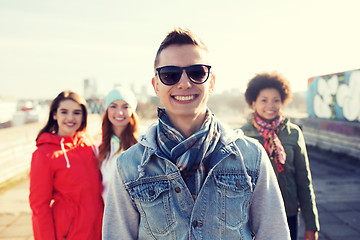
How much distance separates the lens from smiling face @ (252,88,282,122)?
2.66 metres

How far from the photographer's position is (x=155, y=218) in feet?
4.32

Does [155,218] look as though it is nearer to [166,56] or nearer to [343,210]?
[166,56]

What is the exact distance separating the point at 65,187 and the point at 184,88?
163cm

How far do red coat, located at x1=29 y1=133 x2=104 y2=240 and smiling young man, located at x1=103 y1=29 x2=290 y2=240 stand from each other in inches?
42.5

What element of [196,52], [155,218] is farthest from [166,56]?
[155,218]

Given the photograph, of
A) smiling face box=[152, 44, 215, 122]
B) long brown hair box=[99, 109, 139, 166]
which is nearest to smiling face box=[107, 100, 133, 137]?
long brown hair box=[99, 109, 139, 166]

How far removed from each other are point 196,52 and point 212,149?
1.68 feet

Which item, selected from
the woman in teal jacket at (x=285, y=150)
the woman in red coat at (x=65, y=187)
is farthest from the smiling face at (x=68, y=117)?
the woman in teal jacket at (x=285, y=150)

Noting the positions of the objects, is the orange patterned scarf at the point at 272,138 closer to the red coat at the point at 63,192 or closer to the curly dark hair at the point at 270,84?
the curly dark hair at the point at 270,84

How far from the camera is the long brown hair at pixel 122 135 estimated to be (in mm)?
2725

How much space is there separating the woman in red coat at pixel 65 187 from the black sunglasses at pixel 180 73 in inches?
59.4

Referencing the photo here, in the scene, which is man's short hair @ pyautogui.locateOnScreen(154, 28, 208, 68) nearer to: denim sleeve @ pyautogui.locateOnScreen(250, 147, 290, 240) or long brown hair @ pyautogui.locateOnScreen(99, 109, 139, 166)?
denim sleeve @ pyautogui.locateOnScreen(250, 147, 290, 240)

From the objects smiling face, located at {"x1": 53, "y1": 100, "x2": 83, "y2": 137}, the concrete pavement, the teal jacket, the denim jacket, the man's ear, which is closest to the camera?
the denim jacket

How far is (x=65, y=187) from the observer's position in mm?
2332
